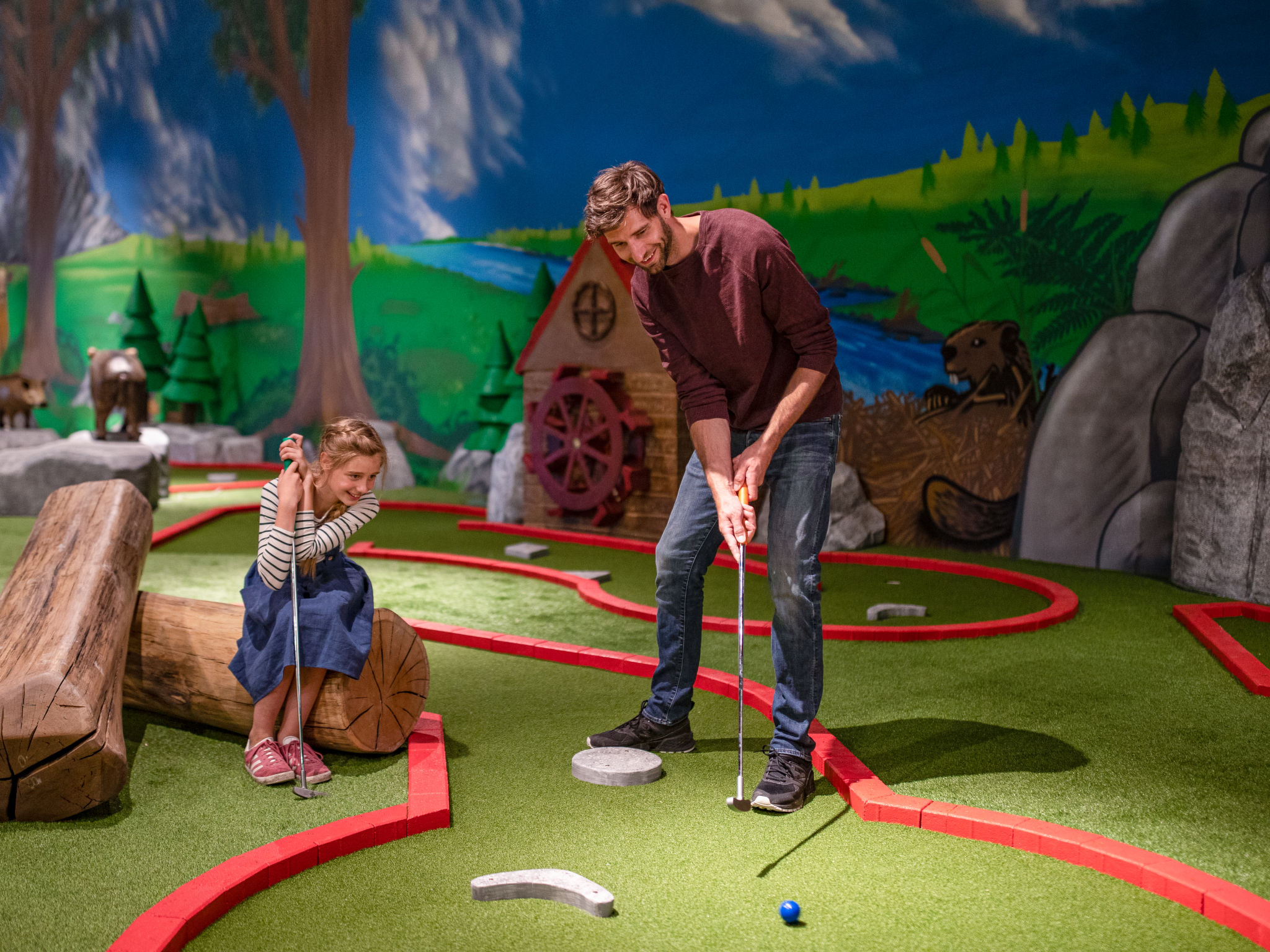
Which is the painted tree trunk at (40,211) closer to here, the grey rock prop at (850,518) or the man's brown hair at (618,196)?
the grey rock prop at (850,518)

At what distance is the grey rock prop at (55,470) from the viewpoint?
8.42 meters

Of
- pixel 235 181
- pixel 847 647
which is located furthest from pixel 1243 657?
pixel 235 181

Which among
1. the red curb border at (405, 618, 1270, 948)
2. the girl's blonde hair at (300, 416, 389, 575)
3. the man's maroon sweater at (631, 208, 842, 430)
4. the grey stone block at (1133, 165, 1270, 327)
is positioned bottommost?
the red curb border at (405, 618, 1270, 948)

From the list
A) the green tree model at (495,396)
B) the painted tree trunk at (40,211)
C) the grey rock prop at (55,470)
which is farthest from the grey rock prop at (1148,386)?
the painted tree trunk at (40,211)

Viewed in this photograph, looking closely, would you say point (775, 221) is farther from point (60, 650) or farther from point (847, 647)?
point (60, 650)

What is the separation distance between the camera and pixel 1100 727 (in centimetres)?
341

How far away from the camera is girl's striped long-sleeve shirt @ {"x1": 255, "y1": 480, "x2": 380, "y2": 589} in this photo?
2.95 metres

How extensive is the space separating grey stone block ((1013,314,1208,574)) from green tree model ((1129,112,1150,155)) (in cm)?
105

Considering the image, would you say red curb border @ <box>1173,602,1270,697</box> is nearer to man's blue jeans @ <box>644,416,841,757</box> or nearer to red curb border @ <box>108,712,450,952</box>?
man's blue jeans @ <box>644,416,841,757</box>

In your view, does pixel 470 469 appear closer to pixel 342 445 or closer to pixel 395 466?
pixel 395 466

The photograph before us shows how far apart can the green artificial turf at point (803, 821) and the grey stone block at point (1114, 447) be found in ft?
7.18

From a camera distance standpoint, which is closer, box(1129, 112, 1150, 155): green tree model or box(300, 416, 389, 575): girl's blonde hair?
box(300, 416, 389, 575): girl's blonde hair

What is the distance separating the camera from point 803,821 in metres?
2.65

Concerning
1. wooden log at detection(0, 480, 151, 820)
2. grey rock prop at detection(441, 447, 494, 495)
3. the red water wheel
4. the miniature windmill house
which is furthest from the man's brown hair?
grey rock prop at detection(441, 447, 494, 495)
